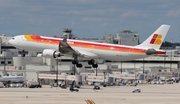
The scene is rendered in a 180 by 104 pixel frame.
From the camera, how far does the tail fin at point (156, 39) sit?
84312 millimetres

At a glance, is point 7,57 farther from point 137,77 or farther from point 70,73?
point 137,77

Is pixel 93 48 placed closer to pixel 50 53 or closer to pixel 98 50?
pixel 98 50

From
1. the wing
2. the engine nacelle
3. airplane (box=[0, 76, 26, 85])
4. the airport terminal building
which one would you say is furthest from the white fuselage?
airplane (box=[0, 76, 26, 85])

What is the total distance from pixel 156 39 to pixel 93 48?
1155 centimetres

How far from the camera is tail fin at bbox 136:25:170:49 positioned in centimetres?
8431

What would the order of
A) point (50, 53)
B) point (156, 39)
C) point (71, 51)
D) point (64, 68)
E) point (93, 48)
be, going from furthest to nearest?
point (64, 68)
point (71, 51)
point (156, 39)
point (93, 48)
point (50, 53)

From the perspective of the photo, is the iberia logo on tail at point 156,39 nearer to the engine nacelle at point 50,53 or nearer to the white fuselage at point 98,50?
the white fuselage at point 98,50

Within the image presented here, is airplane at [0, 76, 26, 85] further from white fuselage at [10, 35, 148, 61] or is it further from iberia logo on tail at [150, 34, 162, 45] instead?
iberia logo on tail at [150, 34, 162, 45]

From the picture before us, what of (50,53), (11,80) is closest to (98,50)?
(50,53)

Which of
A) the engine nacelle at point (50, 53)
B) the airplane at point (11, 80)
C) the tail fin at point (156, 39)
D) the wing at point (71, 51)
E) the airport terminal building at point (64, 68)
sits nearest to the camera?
the wing at point (71, 51)

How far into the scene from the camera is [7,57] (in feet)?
555

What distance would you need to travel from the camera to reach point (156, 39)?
85000mm

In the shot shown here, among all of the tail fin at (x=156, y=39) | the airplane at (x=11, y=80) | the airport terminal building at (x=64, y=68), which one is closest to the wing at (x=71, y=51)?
the tail fin at (x=156, y=39)

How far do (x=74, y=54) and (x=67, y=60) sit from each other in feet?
245
